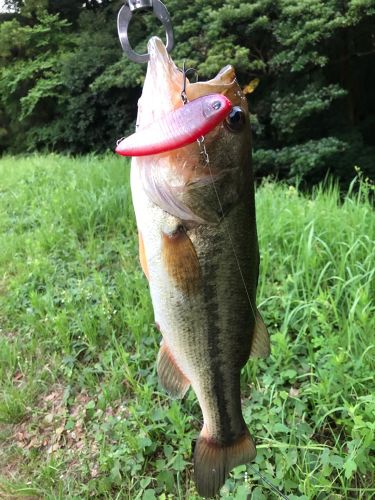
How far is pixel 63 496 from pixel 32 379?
35.7 inches

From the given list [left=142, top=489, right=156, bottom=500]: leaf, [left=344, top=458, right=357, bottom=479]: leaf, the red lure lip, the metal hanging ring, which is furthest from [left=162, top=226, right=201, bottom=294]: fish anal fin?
[left=142, top=489, right=156, bottom=500]: leaf

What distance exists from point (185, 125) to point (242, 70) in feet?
24.4

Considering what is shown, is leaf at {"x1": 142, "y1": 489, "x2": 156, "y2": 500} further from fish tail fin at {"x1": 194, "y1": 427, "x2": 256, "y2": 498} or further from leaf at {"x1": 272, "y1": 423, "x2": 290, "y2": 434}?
fish tail fin at {"x1": 194, "y1": 427, "x2": 256, "y2": 498}

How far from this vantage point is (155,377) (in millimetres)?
2809

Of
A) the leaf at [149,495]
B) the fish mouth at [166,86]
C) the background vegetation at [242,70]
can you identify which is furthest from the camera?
the background vegetation at [242,70]

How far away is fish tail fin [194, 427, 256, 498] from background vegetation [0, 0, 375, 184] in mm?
6348

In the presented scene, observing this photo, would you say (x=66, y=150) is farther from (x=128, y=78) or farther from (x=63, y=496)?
(x=63, y=496)

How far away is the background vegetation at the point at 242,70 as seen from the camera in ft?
24.1

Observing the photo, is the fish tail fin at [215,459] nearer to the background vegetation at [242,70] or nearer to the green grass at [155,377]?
the green grass at [155,377]

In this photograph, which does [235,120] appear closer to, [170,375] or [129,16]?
[129,16]

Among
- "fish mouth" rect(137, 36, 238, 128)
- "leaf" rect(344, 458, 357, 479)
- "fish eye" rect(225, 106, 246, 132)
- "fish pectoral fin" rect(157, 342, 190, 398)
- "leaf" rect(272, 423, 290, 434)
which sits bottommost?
"leaf" rect(272, 423, 290, 434)

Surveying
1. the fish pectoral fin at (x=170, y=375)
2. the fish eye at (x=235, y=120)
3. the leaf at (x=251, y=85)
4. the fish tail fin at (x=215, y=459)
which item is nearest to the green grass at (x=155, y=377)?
the fish tail fin at (x=215, y=459)

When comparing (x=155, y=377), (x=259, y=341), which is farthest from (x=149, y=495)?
(x=259, y=341)

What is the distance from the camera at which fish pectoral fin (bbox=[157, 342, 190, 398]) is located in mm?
1354
